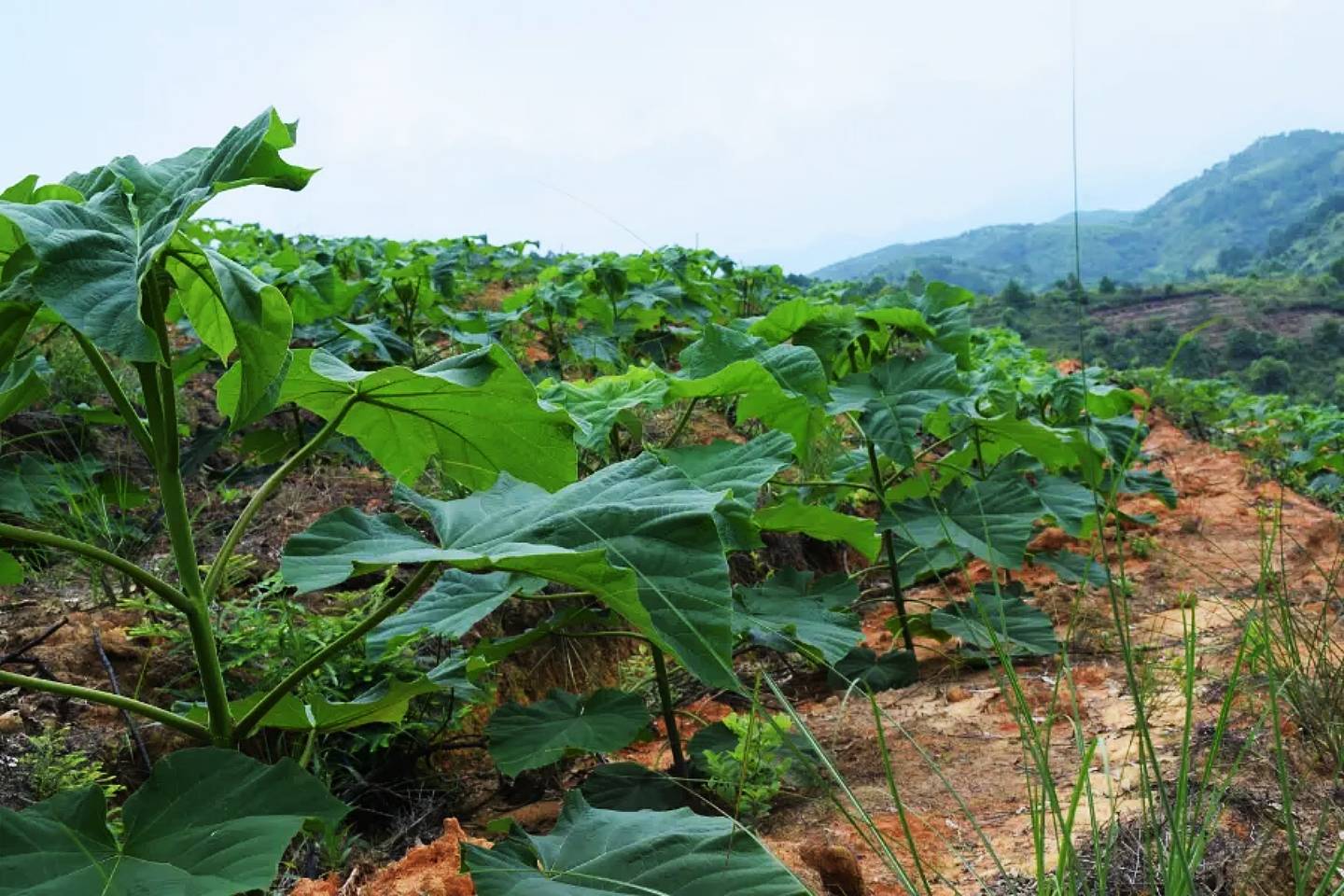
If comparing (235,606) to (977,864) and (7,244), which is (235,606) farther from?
(977,864)

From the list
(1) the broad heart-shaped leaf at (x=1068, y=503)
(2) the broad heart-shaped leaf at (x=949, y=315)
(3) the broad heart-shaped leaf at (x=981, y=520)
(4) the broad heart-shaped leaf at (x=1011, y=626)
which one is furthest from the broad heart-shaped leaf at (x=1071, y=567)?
(2) the broad heart-shaped leaf at (x=949, y=315)

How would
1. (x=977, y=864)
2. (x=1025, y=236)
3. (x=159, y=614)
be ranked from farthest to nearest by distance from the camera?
(x=1025, y=236) < (x=159, y=614) < (x=977, y=864)

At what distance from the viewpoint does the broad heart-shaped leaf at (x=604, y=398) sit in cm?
193

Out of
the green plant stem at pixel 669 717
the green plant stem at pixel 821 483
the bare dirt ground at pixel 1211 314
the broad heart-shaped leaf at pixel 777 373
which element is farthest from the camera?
the bare dirt ground at pixel 1211 314

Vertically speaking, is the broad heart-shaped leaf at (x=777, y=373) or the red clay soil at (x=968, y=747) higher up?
the broad heart-shaped leaf at (x=777, y=373)

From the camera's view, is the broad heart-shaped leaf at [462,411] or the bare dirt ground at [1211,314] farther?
the bare dirt ground at [1211,314]

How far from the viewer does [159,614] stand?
98.5 inches

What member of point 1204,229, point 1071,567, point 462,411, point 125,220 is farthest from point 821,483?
point 1204,229

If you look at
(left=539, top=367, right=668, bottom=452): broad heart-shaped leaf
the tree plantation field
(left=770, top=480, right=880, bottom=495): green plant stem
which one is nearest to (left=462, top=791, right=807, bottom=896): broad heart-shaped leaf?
the tree plantation field

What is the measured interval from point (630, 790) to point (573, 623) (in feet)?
2.81

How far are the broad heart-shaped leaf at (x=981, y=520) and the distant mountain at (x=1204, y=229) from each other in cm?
4066

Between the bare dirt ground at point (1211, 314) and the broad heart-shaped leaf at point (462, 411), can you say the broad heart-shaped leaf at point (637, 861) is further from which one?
the bare dirt ground at point (1211, 314)

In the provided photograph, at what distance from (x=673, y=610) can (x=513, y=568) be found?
15cm

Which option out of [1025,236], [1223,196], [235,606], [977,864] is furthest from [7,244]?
[1223,196]
